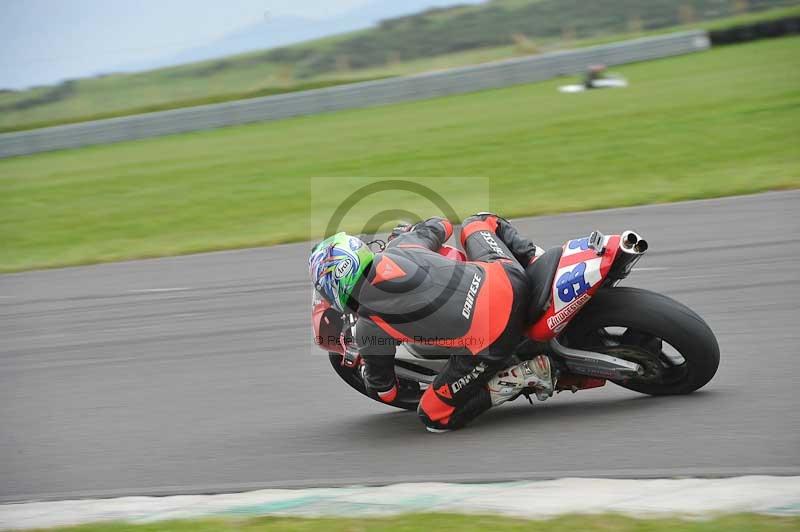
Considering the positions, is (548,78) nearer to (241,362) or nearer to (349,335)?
(241,362)

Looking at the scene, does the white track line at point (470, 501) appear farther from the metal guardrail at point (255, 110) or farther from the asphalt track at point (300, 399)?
the metal guardrail at point (255, 110)

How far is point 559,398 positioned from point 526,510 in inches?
65.7

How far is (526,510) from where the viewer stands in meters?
4.07

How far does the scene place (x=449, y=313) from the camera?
16.2 ft

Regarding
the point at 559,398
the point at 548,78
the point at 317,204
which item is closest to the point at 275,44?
the point at 548,78

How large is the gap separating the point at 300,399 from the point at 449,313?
1721mm

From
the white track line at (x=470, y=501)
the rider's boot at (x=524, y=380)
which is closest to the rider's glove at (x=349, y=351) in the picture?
the rider's boot at (x=524, y=380)

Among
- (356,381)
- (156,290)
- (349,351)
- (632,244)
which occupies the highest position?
(632,244)

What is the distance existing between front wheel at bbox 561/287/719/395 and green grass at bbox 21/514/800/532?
1218 mm

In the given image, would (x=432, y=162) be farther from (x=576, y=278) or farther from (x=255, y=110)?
(x=576, y=278)

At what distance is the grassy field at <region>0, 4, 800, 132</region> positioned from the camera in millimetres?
26203

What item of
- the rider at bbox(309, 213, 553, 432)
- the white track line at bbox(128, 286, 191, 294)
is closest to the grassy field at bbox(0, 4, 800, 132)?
the white track line at bbox(128, 286, 191, 294)

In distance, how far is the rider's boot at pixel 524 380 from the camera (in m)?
5.11

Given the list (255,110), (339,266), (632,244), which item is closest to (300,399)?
(339,266)
